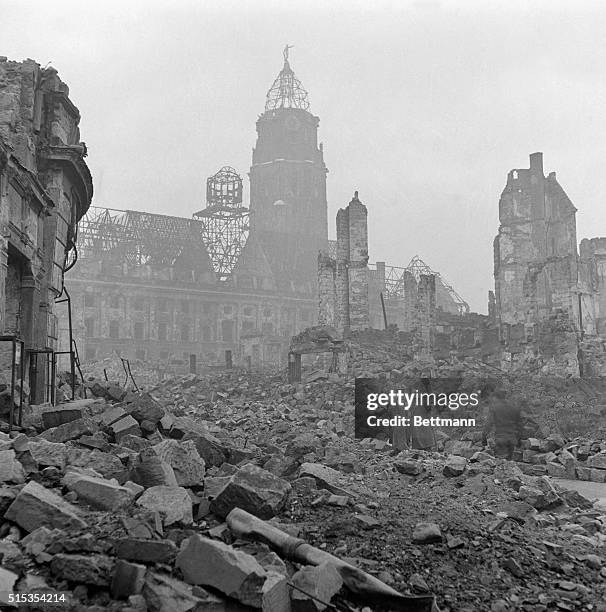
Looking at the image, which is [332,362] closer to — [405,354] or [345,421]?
[405,354]

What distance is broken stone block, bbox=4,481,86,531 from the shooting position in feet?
12.9

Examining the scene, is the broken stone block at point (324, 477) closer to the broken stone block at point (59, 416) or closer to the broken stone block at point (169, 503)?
the broken stone block at point (169, 503)

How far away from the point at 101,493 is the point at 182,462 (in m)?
1.15

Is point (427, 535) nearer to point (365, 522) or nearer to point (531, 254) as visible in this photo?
point (365, 522)

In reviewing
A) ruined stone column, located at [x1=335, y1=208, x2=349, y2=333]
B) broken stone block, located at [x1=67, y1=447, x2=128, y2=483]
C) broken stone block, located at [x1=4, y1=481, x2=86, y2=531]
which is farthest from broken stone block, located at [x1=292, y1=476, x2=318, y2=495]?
ruined stone column, located at [x1=335, y1=208, x2=349, y2=333]

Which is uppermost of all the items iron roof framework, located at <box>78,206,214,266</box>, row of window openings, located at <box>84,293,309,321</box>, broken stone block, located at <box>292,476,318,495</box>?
iron roof framework, located at <box>78,206,214,266</box>

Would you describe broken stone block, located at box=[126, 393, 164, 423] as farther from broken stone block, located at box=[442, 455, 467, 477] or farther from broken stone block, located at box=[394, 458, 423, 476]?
broken stone block, located at box=[442, 455, 467, 477]

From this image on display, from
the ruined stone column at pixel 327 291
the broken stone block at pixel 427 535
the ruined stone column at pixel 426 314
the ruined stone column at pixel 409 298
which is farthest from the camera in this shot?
the ruined stone column at pixel 409 298

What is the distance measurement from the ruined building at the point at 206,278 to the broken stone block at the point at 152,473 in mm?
36992

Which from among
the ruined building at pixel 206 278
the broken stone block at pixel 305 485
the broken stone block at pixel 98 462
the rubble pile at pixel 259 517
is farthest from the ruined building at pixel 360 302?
the broken stone block at pixel 98 462

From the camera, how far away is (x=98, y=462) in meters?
5.28

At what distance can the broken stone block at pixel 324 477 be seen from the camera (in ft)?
19.6

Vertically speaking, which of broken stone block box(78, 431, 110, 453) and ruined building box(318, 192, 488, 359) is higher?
ruined building box(318, 192, 488, 359)

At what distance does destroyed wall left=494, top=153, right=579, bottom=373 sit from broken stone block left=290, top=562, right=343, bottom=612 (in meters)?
24.2
